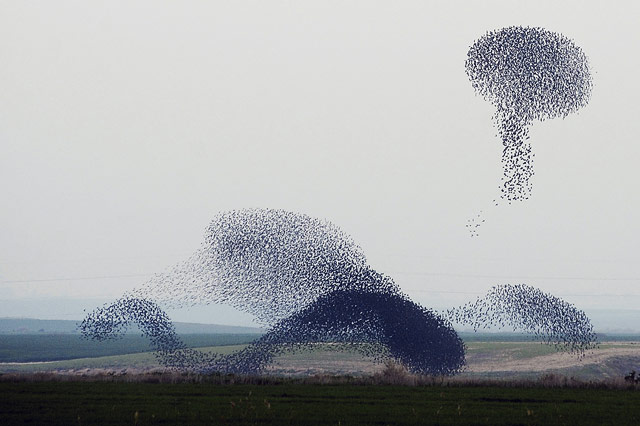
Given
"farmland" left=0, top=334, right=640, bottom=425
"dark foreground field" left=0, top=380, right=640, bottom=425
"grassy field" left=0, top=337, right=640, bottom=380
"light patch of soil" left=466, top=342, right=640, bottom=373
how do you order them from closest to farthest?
"dark foreground field" left=0, top=380, right=640, bottom=425
"farmland" left=0, top=334, right=640, bottom=425
"grassy field" left=0, top=337, right=640, bottom=380
"light patch of soil" left=466, top=342, right=640, bottom=373

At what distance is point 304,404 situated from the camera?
42.9 metres

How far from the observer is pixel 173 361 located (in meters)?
81.9

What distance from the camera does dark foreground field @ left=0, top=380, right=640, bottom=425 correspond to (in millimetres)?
36625

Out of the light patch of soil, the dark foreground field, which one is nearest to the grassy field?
the light patch of soil

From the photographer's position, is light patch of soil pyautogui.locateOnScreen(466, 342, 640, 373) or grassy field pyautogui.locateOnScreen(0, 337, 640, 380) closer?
grassy field pyautogui.locateOnScreen(0, 337, 640, 380)

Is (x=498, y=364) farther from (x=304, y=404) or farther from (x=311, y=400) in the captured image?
(x=304, y=404)

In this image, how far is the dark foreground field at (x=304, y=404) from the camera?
36.6 metres

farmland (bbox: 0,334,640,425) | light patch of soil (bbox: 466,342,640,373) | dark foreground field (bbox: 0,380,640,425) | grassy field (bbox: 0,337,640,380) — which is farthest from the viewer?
light patch of soil (bbox: 466,342,640,373)

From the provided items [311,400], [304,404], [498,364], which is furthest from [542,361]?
[304,404]

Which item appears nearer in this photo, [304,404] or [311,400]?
[304,404]

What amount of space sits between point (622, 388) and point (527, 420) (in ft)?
68.5

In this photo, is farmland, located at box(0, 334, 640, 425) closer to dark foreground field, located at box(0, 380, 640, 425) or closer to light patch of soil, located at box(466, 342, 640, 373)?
dark foreground field, located at box(0, 380, 640, 425)

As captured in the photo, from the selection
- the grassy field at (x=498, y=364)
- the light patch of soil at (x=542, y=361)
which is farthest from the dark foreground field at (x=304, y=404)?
the light patch of soil at (x=542, y=361)

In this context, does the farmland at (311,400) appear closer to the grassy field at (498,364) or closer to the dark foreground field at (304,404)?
the dark foreground field at (304,404)
